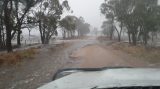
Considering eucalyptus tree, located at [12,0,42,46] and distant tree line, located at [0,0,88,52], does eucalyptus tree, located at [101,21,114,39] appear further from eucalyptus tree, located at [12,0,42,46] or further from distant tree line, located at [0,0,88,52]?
eucalyptus tree, located at [12,0,42,46]

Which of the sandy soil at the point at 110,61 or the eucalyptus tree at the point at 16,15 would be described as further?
the eucalyptus tree at the point at 16,15

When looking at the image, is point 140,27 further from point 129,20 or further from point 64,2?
point 64,2

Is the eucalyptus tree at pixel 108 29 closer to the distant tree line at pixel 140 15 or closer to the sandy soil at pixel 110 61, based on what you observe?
the distant tree line at pixel 140 15

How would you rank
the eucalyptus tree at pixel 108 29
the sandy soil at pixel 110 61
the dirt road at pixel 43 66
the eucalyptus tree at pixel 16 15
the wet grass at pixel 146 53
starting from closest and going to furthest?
1. the dirt road at pixel 43 66
2. the sandy soil at pixel 110 61
3. the wet grass at pixel 146 53
4. the eucalyptus tree at pixel 16 15
5. the eucalyptus tree at pixel 108 29

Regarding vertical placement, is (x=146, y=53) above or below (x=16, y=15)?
below

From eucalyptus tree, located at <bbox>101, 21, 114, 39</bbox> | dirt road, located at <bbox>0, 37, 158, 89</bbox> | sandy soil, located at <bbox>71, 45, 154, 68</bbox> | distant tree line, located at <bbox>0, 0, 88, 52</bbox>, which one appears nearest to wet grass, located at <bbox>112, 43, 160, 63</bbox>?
sandy soil, located at <bbox>71, 45, 154, 68</bbox>

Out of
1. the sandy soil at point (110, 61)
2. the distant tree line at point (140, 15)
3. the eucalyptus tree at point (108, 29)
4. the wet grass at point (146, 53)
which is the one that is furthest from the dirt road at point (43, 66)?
the eucalyptus tree at point (108, 29)

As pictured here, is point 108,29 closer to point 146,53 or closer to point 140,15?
point 140,15

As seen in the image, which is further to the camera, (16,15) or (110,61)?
(16,15)

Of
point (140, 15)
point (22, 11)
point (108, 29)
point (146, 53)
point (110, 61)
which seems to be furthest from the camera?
point (108, 29)

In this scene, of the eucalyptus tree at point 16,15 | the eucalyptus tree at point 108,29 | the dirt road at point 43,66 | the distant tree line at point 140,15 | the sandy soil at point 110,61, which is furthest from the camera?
the eucalyptus tree at point 108,29

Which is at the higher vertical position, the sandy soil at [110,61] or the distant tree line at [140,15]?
the distant tree line at [140,15]

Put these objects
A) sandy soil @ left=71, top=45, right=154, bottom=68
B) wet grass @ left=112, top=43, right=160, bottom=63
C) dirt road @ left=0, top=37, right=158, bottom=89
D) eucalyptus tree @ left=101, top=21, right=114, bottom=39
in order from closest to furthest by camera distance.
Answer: dirt road @ left=0, top=37, right=158, bottom=89
sandy soil @ left=71, top=45, right=154, bottom=68
wet grass @ left=112, top=43, right=160, bottom=63
eucalyptus tree @ left=101, top=21, right=114, bottom=39

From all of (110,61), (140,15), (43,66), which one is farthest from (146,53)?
(140,15)
